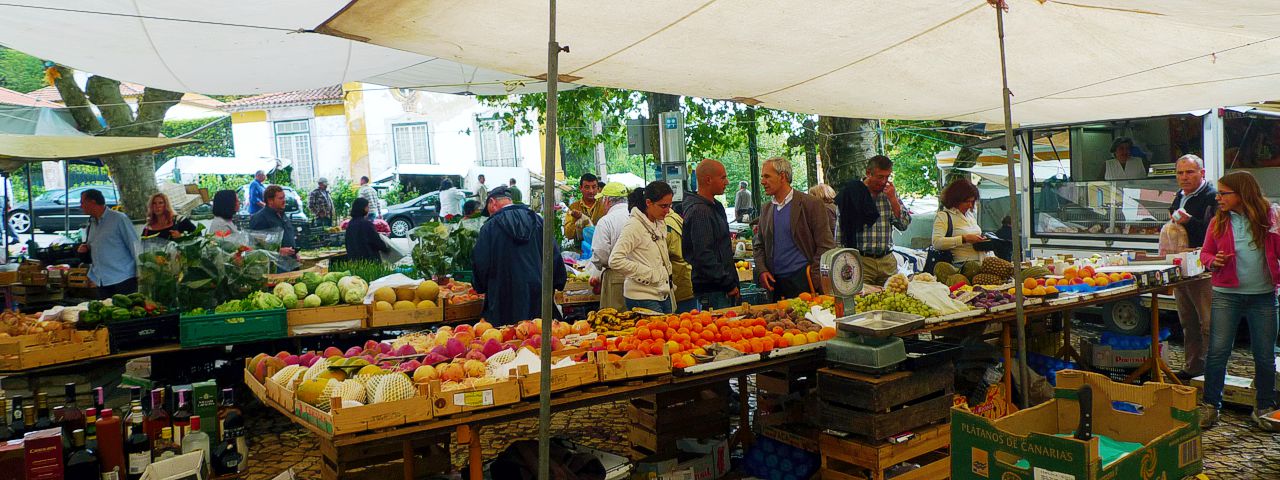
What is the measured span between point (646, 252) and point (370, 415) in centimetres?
290

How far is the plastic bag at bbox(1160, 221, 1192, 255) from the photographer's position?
6.95 metres

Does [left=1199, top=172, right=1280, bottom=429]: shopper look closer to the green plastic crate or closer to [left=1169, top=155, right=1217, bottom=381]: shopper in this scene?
[left=1169, top=155, right=1217, bottom=381]: shopper

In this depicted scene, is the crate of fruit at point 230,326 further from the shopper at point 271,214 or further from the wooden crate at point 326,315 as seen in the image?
the shopper at point 271,214

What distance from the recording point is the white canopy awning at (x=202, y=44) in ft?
14.0

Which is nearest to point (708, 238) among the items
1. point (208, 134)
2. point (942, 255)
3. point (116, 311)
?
point (942, 255)

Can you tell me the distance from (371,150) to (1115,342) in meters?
28.7

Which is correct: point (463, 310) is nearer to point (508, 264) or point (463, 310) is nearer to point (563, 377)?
point (508, 264)

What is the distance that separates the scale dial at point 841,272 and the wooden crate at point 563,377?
145cm

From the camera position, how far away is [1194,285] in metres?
6.71

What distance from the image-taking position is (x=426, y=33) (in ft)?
13.7

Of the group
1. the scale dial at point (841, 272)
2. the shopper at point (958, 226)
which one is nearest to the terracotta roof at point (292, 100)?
the shopper at point (958, 226)

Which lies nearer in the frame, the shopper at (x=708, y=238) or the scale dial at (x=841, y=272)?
the scale dial at (x=841, y=272)

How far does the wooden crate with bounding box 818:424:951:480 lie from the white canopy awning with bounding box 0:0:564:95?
320 centimetres

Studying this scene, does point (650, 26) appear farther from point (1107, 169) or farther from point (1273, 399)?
point (1107, 169)
